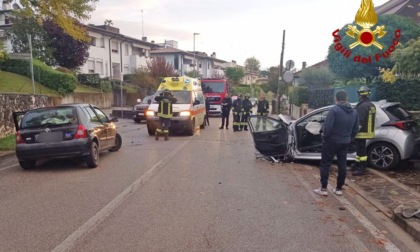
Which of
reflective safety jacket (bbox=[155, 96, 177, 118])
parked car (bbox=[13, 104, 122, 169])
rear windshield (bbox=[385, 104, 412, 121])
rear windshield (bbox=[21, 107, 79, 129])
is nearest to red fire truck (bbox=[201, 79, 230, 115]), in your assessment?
reflective safety jacket (bbox=[155, 96, 177, 118])

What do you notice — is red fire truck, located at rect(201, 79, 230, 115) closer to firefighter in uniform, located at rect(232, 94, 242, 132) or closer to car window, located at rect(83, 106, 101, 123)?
firefighter in uniform, located at rect(232, 94, 242, 132)

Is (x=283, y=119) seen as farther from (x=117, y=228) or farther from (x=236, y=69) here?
(x=236, y=69)

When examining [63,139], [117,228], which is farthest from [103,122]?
[117,228]

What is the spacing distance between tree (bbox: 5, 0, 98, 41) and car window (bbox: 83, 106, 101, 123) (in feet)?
13.3

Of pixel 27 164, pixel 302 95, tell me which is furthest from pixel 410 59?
pixel 302 95

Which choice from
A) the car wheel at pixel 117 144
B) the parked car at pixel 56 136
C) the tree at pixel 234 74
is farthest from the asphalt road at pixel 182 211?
the tree at pixel 234 74

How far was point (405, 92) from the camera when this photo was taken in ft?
37.7

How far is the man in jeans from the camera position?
6207 millimetres

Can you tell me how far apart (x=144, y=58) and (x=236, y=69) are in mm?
29997

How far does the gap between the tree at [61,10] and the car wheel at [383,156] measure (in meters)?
9.49

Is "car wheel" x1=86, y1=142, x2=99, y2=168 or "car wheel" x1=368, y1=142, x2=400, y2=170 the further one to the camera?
"car wheel" x1=86, y1=142, x2=99, y2=168

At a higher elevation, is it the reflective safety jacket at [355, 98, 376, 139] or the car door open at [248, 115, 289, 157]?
the reflective safety jacket at [355, 98, 376, 139]

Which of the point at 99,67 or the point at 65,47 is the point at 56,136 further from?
the point at 99,67

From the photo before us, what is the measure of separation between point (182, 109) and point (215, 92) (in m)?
13.0
